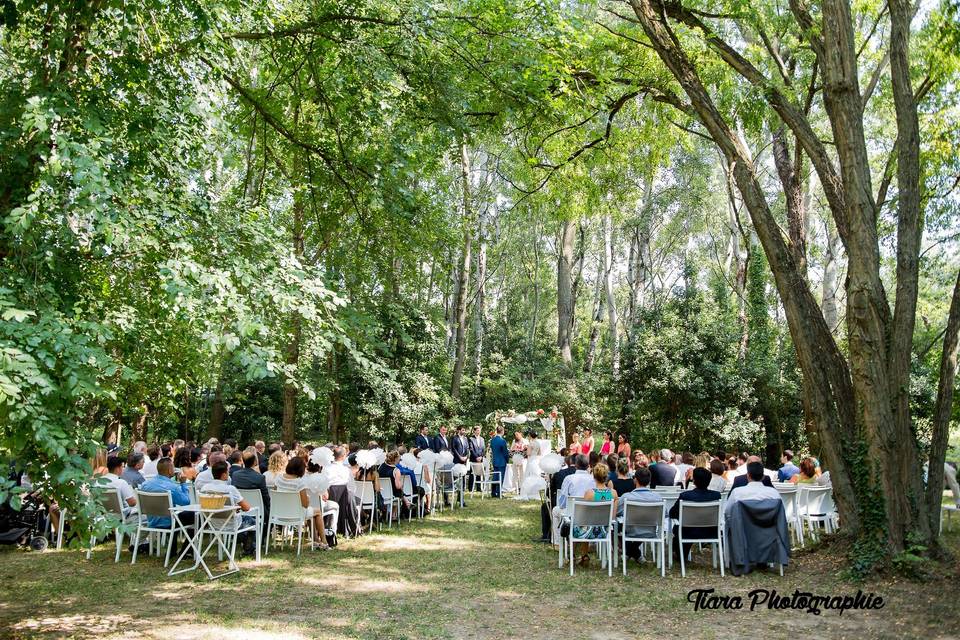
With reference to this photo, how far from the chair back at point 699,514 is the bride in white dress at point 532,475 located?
491 cm

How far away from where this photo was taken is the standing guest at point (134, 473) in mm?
8828

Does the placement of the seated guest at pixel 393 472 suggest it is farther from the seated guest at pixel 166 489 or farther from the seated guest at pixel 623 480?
the seated guest at pixel 623 480

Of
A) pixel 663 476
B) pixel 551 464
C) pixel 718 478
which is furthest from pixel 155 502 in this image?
pixel 718 478

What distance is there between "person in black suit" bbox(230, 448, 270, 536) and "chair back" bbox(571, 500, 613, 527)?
148 inches

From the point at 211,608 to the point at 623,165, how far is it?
34.0 feet

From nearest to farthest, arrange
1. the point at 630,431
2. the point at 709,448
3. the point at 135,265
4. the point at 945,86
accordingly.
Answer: the point at 135,265
the point at 945,86
the point at 709,448
the point at 630,431

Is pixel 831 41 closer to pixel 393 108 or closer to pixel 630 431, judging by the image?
pixel 393 108

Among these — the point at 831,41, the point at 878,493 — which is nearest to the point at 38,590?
the point at 878,493

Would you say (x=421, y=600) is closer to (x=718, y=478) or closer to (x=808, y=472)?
(x=718, y=478)

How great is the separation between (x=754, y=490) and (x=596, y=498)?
1.85 metres

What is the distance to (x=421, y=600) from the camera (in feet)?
21.9

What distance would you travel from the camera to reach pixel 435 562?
8445 millimetres

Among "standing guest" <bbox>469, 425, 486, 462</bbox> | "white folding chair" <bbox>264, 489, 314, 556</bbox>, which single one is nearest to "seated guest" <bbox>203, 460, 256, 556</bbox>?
"white folding chair" <bbox>264, 489, 314, 556</bbox>

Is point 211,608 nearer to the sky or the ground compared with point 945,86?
nearer to the ground
